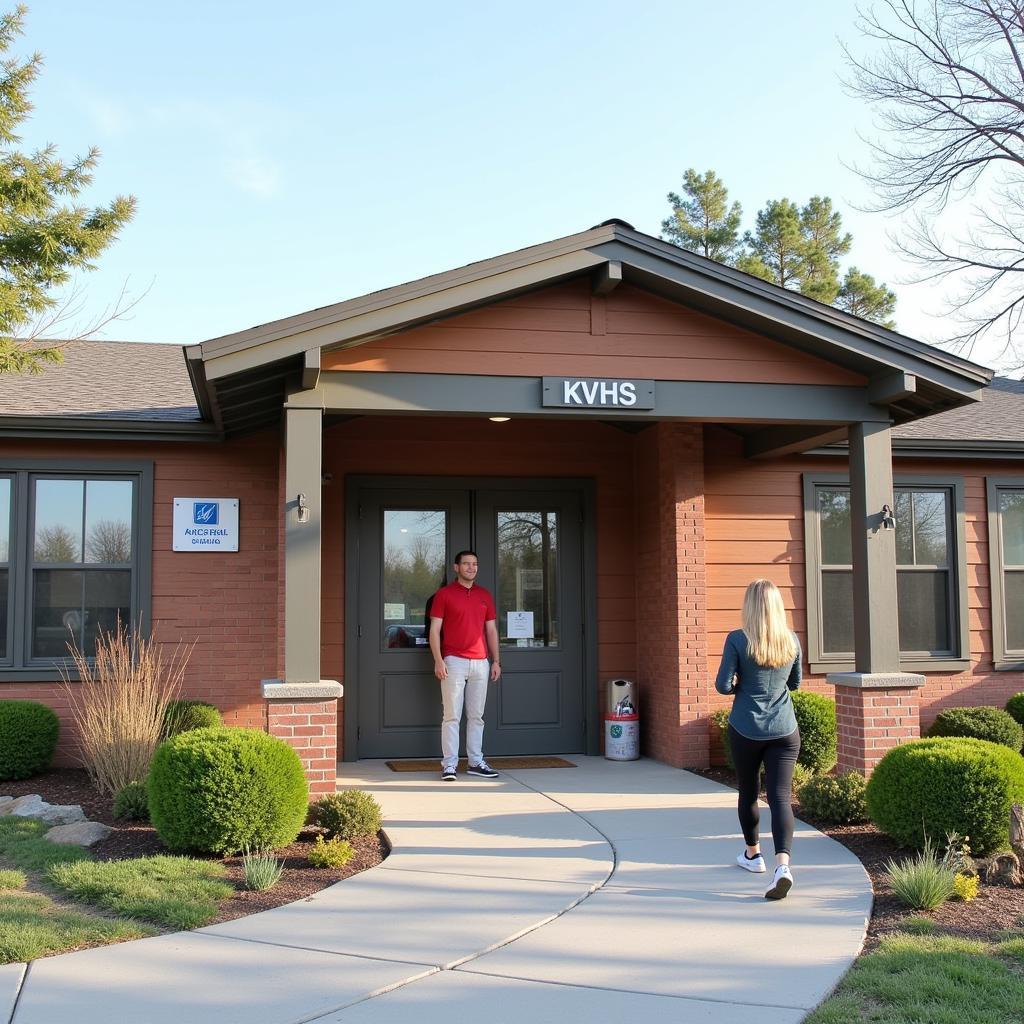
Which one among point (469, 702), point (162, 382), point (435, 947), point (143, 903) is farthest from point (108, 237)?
point (435, 947)

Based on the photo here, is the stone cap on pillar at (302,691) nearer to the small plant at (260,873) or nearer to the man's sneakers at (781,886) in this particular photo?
the small plant at (260,873)

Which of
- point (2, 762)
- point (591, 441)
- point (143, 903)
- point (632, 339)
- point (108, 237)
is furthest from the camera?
point (591, 441)

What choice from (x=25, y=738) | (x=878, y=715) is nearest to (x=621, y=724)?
(x=878, y=715)

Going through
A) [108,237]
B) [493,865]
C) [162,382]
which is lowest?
[493,865]

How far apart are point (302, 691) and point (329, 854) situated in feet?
4.52

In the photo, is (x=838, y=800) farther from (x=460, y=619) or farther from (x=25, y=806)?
(x=25, y=806)

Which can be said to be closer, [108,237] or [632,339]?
[632,339]

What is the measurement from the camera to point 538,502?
1109 cm

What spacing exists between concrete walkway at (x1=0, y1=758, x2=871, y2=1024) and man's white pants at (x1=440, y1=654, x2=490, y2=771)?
188 centimetres

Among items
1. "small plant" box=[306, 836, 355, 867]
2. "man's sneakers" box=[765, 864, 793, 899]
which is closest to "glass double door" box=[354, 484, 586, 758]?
"small plant" box=[306, 836, 355, 867]

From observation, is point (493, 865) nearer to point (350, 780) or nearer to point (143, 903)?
point (143, 903)

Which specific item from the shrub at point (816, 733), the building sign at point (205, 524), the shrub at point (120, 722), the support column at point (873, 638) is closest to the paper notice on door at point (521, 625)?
the shrub at point (816, 733)

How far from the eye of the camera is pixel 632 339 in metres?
8.38

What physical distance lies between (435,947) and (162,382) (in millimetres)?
8439
